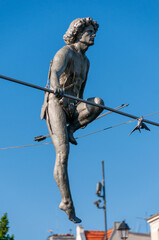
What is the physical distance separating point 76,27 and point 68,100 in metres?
1.22

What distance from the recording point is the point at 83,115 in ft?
33.5

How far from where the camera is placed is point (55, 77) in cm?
998

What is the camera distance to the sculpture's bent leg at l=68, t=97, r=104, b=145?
10109 millimetres

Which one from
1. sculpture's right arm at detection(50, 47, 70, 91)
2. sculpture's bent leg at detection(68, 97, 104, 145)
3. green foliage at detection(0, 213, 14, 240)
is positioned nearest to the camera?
sculpture's right arm at detection(50, 47, 70, 91)

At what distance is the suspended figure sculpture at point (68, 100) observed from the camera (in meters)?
9.64

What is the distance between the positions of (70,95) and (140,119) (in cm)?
128

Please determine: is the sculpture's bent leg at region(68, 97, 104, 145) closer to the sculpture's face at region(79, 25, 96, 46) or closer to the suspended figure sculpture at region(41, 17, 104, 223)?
the suspended figure sculpture at region(41, 17, 104, 223)

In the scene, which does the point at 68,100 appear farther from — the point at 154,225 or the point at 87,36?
the point at 154,225

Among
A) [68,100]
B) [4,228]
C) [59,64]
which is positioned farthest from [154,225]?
[59,64]

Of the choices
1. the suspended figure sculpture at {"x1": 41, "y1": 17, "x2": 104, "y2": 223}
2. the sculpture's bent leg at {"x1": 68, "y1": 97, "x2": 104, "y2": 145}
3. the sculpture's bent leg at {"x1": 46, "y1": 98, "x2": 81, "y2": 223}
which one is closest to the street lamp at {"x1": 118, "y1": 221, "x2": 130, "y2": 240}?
the suspended figure sculpture at {"x1": 41, "y1": 17, "x2": 104, "y2": 223}

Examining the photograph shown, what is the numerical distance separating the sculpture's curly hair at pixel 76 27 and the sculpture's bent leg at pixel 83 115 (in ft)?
3.63

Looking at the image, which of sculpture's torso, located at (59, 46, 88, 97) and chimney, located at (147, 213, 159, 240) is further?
chimney, located at (147, 213, 159, 240)

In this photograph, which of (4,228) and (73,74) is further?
(4,228)

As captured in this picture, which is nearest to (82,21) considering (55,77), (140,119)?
(55,77)
